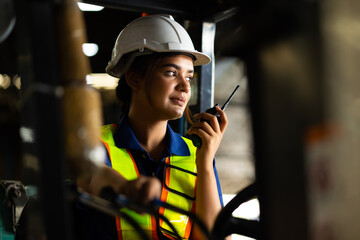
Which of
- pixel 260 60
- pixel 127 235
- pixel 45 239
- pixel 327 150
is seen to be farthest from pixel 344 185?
pixel 127 235

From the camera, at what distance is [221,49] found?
71 centimetres

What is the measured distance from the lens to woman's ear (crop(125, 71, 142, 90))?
223cm

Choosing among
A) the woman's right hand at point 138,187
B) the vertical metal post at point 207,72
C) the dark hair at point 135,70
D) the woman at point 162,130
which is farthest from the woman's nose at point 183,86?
the woman's right hand at point 138,187

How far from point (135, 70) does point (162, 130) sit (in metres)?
0.35

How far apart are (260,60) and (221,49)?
2.9 inches

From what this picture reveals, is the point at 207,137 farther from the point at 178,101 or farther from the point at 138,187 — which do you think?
the point at 138,187

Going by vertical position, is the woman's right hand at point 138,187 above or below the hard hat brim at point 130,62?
below

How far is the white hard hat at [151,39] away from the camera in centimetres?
215

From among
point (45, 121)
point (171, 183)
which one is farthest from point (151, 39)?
point (45, 121)

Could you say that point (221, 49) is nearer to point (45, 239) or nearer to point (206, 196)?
point (45, 239)

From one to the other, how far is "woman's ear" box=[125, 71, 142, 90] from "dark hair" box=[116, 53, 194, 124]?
21 millimetres

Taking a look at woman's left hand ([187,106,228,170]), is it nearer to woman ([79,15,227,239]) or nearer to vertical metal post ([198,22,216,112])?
woman ([79,15,227,239])

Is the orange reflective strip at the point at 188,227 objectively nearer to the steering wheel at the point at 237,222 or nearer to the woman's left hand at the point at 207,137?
the woman's left hand at the point at 207,137

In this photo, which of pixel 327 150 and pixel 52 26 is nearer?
pixel 327 150
